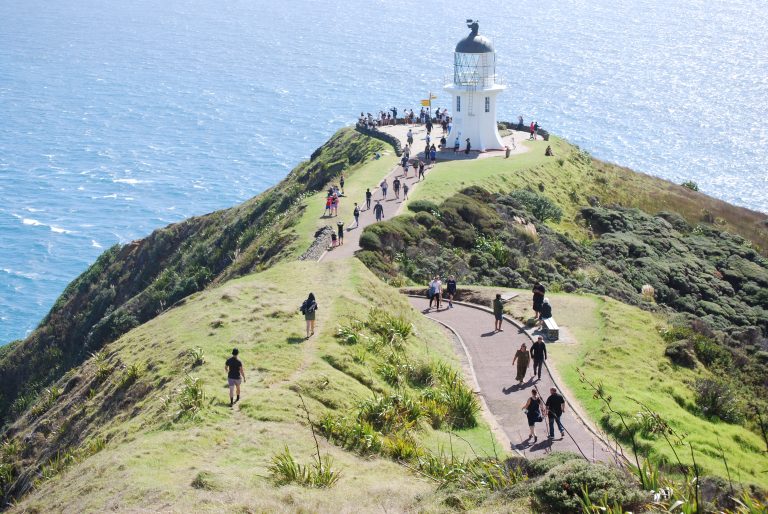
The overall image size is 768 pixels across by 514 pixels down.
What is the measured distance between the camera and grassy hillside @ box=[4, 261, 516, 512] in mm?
16500

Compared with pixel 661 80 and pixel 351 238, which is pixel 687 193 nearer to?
pixel 351 238

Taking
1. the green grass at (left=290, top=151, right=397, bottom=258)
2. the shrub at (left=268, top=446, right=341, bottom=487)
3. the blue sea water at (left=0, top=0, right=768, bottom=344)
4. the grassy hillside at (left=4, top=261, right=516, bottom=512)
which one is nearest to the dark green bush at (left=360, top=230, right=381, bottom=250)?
the green grass at (left=290, top=151, right=397, bottom=258)

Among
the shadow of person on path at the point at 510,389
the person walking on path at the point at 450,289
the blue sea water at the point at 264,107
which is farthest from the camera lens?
the blue sea water at the point at 264,107

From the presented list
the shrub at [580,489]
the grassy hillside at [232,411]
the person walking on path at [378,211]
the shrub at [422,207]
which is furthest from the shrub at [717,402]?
the shrub at [422,207]

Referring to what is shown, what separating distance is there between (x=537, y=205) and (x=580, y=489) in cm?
3763

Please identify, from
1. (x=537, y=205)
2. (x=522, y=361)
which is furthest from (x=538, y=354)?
(x=537, y=205)

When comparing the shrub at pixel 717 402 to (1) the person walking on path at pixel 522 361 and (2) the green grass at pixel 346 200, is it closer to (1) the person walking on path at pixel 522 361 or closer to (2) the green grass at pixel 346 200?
(1) the person walking on path at pixel 522 361

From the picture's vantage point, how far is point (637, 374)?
27344 mm

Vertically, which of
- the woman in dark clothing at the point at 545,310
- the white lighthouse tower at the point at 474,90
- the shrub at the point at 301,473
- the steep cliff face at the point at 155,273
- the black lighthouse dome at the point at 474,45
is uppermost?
the black lighthouse dome at the point at 474,45

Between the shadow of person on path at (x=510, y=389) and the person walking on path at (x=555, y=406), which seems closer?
the person walking on path at (x=555, y=406)

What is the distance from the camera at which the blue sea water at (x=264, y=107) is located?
94.1 m

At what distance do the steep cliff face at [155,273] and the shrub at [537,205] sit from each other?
41.1 feet

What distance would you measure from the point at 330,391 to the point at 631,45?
163817mm

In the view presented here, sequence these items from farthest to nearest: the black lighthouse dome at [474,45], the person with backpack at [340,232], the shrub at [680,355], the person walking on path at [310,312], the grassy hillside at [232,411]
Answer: the black lighthouse dome at [474,45] → the person with backpack at [340,232] → the shrub at [680,355] → the person walking on path at [310,312] → the grassy hillside at [232,411]
